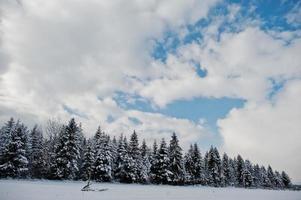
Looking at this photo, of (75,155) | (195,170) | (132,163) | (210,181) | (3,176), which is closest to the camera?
(3,176)

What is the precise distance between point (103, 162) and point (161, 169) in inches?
513

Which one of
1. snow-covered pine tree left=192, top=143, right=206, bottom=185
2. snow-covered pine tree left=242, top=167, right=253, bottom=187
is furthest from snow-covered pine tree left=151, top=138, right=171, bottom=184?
snow-covered pine tree left=242, top=167, right=253, bottom=187

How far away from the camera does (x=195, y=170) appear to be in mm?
69812

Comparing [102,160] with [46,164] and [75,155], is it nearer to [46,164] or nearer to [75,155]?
[75,155]

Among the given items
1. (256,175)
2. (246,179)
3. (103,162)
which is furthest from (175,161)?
(256,175)

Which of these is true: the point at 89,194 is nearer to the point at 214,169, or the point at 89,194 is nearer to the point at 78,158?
the point at 78,158

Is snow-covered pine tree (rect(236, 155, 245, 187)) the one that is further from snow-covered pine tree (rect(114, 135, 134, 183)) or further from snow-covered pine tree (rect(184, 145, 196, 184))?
snow-covered pine tree (rect(114, 135, 134, 183))

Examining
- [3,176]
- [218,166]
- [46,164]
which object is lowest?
[3,176]

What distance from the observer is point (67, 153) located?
49875mm

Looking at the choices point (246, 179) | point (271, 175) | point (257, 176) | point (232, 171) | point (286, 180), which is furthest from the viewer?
point (286, 180)

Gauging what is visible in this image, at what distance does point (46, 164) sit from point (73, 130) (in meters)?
9.32

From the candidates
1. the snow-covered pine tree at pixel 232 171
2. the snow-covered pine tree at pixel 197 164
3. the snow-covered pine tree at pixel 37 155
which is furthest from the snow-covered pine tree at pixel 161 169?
the snow-covered pine tree at pixel 232 171

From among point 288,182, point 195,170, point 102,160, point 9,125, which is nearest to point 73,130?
point 102,160

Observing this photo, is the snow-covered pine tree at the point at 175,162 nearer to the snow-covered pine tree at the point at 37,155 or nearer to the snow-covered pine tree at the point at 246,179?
the snow-covered pine tree at the point at 37,155
